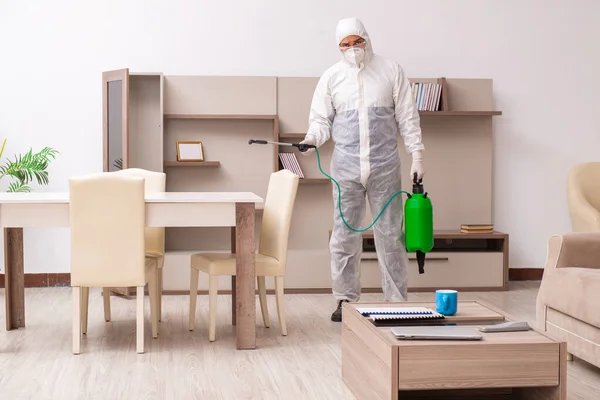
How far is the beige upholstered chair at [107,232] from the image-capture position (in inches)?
142

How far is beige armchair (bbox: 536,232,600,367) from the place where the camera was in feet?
10.4

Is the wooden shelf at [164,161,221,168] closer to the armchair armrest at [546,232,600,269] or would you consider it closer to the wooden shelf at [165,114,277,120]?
the wooden shelf at [165,114,277,120]

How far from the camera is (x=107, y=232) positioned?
364cm

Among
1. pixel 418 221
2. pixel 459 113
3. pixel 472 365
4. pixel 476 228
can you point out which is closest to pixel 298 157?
pixel 459 113

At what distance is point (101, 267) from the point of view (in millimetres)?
3652

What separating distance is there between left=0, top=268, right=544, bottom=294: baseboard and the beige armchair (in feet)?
7.28

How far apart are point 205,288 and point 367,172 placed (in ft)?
5.92

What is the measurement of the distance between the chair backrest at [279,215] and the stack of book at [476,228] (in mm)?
1941

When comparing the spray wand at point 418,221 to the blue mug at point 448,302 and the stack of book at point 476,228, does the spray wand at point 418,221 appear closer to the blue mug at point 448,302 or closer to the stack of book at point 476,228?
the blue mug at point 448,302

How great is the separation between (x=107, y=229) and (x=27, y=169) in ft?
6.71

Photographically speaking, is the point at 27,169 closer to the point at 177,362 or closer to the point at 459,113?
the point at 177,362

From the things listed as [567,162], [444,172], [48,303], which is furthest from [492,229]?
[48,303]

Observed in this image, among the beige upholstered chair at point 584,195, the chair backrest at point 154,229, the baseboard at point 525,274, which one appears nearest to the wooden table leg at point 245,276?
the chair backrest at point 154,229

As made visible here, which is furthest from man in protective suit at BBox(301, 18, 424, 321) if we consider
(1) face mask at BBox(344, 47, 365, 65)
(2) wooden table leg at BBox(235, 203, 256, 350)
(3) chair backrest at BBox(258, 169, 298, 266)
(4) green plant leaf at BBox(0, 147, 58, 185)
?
(4) green plant leaf at BBox(0, 147, 58, 185)
